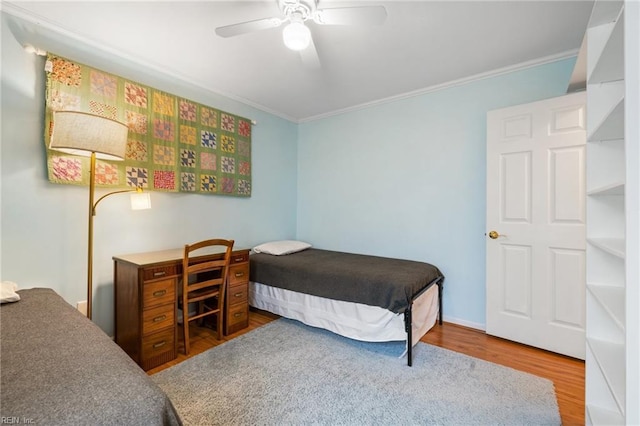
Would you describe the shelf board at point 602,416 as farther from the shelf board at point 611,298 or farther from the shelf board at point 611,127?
the shelf board at point 611,127

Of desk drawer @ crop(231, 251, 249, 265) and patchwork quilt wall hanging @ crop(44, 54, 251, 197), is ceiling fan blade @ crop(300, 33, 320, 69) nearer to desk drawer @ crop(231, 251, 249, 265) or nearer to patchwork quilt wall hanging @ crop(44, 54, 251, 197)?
patchwork quilt wall hanging @ crop(44, 54, 251, 197)

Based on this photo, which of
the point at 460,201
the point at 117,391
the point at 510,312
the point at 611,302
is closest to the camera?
the point at 117,391

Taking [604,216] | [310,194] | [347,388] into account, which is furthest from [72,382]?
[310,194]

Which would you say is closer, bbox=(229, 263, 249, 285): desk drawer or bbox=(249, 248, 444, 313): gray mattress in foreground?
bbox=(249, 248, 444, 313): gray mattress in foreground

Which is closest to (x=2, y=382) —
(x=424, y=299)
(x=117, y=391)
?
(x=117, y=391)

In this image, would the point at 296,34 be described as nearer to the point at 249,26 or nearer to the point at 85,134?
the point at 249,26

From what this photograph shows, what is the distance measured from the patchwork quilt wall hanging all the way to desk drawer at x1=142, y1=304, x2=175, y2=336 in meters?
1.07

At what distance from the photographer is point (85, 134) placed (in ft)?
5.71

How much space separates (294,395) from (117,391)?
45.3 inches

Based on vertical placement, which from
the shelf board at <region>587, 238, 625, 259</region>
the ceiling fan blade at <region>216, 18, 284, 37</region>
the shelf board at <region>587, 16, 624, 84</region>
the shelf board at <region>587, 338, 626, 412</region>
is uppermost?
the ceiling fan blade at <region>216, 18, 284, 37</region>

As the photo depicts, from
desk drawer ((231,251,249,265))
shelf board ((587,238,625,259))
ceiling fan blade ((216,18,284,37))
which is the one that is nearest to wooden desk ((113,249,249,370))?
desk drawer ((231,251,249,265))

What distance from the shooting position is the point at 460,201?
2.76m

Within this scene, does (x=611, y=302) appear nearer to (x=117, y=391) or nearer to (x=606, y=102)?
(x=606, y=102)

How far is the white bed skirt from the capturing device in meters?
2.19
